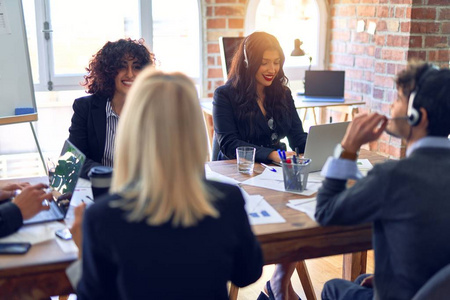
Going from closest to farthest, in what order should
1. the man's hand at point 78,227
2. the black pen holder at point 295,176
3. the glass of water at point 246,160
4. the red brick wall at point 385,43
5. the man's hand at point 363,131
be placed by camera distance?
the man's hand at point 78,227
the man's hand at point 363,131
the black pen holder at point 295,176
the glass of water at point 246,160
the red brick wall at point 385,43

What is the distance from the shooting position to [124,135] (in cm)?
113

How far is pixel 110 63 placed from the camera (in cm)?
236

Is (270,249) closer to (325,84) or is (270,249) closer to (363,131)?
(363,131)

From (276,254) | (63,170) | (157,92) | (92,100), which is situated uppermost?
(157,92)

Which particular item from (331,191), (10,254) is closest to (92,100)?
(10,254)

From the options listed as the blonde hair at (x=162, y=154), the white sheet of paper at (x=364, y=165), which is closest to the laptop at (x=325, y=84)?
the white sheet of paper at (x=364, y=165)

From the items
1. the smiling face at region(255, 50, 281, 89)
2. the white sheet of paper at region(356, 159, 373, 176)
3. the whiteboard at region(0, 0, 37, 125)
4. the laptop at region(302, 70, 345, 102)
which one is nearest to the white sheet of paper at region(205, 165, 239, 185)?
the white sheet of paper at region(356, 159, 373, 176)

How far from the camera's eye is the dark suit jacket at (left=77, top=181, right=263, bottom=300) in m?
1.11

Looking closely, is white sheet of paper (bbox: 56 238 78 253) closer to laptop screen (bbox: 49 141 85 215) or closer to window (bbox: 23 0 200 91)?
laptop screen (bbox: 49 141 85 215)

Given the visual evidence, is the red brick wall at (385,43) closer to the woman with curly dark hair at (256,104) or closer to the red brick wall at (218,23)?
the red brick wall at (218,23)

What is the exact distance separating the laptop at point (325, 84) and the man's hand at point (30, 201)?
268cm

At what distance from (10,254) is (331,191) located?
0.85 metres

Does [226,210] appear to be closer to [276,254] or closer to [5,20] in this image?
[276,254]

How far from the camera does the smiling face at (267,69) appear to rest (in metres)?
2.63
